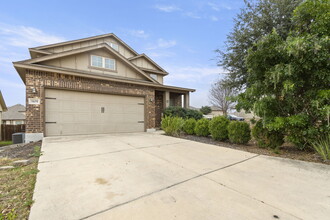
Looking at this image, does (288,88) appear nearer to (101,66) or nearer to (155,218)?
(155,218)

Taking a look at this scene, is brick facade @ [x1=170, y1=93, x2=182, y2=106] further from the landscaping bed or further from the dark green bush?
the landscaping bed

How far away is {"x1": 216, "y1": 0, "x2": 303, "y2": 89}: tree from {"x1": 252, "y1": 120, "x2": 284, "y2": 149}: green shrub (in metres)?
4.48

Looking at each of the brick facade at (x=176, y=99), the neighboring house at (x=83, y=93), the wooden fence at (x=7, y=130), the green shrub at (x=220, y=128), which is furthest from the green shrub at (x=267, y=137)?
the wooden fence at (x=7, y=130)

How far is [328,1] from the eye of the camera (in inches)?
144

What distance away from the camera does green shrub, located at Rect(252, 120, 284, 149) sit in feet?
14.6

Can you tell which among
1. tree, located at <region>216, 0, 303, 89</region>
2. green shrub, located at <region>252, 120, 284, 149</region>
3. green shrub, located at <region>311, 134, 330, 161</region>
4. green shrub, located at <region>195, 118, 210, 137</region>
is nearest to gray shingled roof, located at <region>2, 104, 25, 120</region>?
green shrub, located at <region>195, 118, 210, 137</region>

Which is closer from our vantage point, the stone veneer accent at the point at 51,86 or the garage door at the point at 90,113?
the stone veneer accent at the point at 51,86

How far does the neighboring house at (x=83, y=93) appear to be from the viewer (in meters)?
6.23

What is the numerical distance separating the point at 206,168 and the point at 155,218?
175 cm

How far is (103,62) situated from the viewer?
838 cm

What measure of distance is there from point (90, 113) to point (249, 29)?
980 cm

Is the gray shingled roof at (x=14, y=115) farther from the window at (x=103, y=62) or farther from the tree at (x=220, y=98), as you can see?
the tree at (x=220, y=98)

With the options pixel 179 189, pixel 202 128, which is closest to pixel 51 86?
pixel 202 128

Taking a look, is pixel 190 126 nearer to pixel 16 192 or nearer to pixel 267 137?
pixel 267 137
